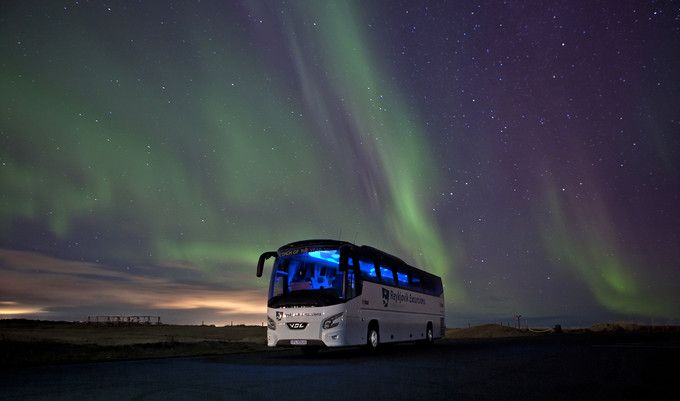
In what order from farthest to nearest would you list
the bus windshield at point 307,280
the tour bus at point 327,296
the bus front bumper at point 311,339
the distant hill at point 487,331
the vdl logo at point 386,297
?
the distant hill at point 487,331
the vdl logo at point 386,297
the bus windshield at point 307,280
the tour bus at point 327,296
the bus front bumper at point 311,339

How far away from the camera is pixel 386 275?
24.0 metres

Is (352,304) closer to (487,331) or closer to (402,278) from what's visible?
(402,278)

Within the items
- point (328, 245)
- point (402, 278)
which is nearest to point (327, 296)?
point (328, 245)

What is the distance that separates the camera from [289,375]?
13.0 meters

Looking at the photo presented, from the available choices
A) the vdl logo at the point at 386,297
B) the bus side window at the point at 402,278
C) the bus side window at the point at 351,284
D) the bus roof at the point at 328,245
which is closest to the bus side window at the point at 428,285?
the bus side window at the point at 402,278

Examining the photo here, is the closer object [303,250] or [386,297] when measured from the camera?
[303,250]

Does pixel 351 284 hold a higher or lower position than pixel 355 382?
higher

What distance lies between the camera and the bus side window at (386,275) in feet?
77.1

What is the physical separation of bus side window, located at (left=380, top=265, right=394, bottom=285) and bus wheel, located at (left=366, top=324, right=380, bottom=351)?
80.2 inches

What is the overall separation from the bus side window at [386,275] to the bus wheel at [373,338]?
2.04 metres

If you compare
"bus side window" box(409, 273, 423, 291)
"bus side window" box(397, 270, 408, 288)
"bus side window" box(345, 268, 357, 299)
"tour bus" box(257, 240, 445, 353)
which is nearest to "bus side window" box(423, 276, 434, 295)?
"bus side window" box(409, 273, 423, 291)

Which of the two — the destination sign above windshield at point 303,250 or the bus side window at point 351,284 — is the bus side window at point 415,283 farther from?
the destination sign above windshield at point 303,250

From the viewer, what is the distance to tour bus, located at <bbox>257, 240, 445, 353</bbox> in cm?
1961

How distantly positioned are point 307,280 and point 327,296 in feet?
3.43
